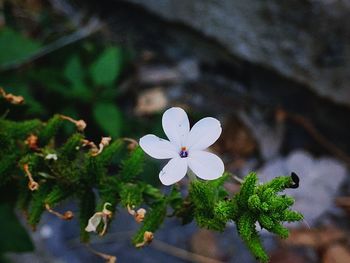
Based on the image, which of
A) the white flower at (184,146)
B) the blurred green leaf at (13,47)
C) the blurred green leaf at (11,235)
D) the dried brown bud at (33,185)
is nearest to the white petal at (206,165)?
the white flower at (184,146)

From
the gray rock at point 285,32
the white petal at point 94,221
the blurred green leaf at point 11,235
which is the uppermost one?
the gray rock at point 285,32

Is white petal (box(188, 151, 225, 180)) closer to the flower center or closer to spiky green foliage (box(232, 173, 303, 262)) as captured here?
the flower center

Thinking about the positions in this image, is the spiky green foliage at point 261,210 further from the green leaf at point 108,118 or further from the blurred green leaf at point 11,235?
the green leaf at point 108,118

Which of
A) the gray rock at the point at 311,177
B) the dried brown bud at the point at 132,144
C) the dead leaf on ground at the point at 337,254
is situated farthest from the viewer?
the gray rock at the point at 311,177

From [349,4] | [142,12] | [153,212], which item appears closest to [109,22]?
[142,12]

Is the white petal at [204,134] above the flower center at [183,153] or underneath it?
above

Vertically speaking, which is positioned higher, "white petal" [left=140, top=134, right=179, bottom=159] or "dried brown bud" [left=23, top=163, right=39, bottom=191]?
"white petal" [left=140, top=134, right=179, bottom=159]

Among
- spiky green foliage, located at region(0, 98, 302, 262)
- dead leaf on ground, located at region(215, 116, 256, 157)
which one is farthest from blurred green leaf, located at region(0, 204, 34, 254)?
dead leaf on ground, located at region(215, 116, 256, 157)

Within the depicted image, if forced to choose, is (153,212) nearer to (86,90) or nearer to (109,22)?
(86,90)
